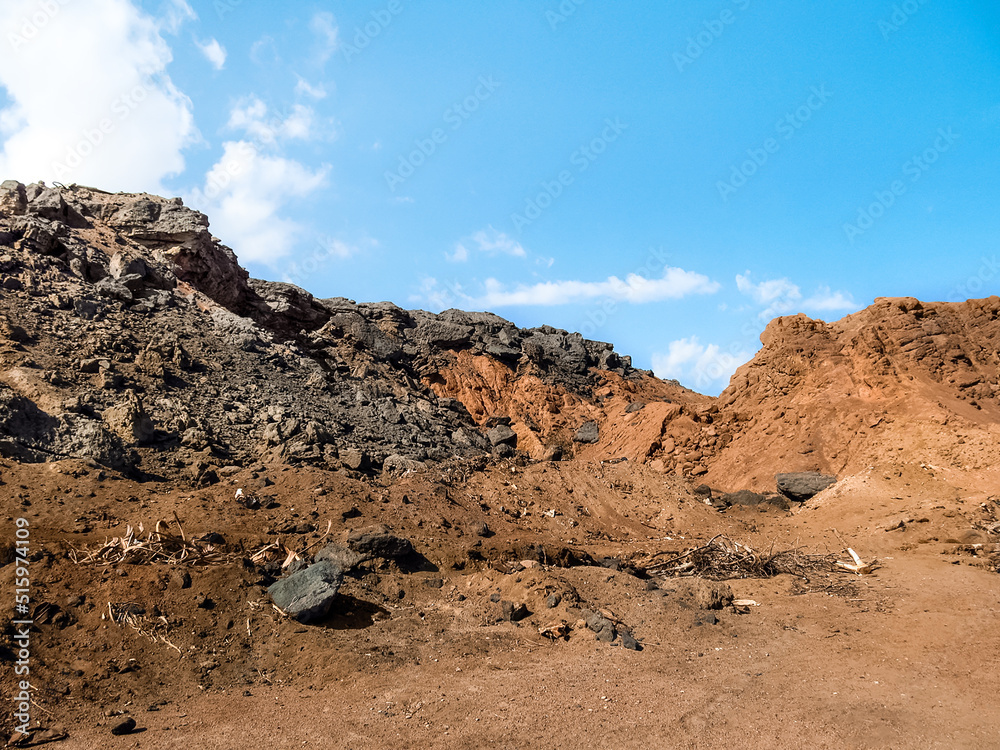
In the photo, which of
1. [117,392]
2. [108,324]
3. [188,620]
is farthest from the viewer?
[108,324]

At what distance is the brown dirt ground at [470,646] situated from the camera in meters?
5.17

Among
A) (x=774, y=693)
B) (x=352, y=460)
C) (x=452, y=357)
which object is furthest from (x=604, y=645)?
(x=452, y=357)

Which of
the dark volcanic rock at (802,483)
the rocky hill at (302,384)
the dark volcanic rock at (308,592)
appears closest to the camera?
the dark volcanic rock at (308,592)

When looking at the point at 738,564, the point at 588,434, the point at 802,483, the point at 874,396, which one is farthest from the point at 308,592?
the point at 588,434

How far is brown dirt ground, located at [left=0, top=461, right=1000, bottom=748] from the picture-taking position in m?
5.17

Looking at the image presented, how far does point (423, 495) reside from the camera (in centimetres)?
1209

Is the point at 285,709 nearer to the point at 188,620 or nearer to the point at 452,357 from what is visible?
the point at 188,620

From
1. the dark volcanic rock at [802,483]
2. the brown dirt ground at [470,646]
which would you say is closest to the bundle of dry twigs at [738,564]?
the brown dirt ground at [470,646]

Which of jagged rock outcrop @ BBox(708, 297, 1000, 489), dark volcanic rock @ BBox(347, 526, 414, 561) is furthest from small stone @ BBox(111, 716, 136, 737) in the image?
jagged rock outcrop @ BBox(708, 297, 1000, 489)

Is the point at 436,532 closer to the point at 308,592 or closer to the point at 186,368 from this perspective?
the point at 308,592

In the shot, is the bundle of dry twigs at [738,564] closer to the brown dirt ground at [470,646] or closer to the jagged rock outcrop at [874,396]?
the brown dirt ground at [470,646]

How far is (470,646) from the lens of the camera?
699cm

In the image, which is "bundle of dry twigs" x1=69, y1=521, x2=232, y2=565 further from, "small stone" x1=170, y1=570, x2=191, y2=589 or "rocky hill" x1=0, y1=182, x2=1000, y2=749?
"small stone" x1=170, y1=570, x2=191, y2=589

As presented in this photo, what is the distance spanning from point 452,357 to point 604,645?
17999 mm
